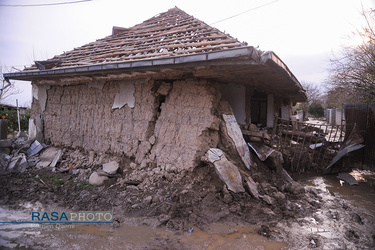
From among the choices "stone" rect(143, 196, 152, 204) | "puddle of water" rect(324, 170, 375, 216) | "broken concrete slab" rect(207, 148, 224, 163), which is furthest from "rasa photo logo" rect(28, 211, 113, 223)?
"puddle of water" rect(324, 170, 375, 216)

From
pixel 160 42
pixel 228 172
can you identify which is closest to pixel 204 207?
pixel 228 172

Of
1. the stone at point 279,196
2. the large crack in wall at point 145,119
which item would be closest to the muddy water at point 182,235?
the stone at point 279,196

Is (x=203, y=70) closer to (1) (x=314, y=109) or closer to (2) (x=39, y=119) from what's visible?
(2) (x=39, y=119)

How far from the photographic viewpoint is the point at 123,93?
18.4 feet

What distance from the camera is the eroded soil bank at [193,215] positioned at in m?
3.05

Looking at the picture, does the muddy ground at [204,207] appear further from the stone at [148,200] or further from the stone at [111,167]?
the stone at [111,167]

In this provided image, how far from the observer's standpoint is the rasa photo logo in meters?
3.68

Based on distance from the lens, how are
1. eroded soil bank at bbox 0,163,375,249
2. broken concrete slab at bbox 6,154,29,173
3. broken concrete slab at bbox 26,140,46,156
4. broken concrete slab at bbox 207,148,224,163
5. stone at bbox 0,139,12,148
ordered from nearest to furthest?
eroded soil bank at bbox 0,163,375,249 < broken concrete slab at bbox 207,148,224,163 < broken concrete slab at bbox 6,154,29,173 < stone at bbox 0,139,12,148 < broken concrete slab at bbox 26,140,46,156

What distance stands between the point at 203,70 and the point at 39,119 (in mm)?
6301

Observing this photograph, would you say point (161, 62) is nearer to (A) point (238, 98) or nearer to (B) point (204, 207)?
(B) point (204, 207)

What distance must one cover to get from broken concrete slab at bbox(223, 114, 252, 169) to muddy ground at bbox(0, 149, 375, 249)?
0.94 ft

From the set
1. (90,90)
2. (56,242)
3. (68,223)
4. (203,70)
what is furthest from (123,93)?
(56,242)

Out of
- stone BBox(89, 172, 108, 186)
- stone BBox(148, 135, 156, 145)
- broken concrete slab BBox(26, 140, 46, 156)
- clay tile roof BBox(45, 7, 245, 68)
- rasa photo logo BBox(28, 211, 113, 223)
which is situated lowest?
rasa photo logo BBox(28, 211, 113, 223)

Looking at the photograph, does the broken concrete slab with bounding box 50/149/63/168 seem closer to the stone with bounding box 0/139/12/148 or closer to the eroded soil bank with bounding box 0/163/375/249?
the eroded soil bank with bounding box 0/163/375/249
